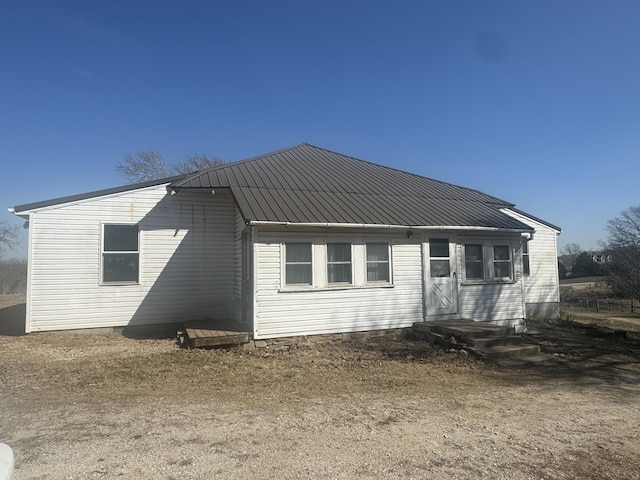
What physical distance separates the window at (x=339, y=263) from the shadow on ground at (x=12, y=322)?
8.24 metres

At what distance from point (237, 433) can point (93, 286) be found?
807 cm

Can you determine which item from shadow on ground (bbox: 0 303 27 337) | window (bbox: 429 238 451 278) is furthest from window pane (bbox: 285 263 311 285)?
shadow on ground (bbox: 0 303 27 337)

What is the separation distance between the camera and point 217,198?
12.3 metres

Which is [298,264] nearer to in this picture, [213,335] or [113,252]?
[213,335]

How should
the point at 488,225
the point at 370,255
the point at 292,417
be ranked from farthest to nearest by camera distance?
the point at 488,225 < the point at 370,255 < the point at 292,417

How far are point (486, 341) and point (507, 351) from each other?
0.51 m

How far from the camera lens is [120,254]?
448 inches

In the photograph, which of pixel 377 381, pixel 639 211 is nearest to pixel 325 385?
pixel 377 381

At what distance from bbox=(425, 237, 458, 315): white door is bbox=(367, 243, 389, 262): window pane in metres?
1.34

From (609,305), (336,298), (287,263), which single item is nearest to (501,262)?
(336,298)

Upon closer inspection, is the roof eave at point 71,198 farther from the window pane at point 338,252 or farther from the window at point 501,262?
the window at point 501,262

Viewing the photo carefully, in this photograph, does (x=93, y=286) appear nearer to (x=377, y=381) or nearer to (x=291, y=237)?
(x=291, y=237)

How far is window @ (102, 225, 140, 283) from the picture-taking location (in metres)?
11.3

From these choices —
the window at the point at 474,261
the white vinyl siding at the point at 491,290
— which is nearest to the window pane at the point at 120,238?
the white vinyl siding at the point at 491,290
